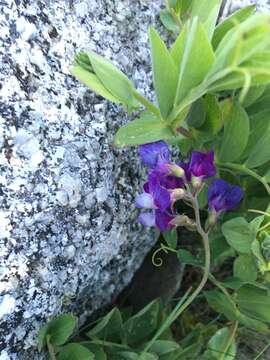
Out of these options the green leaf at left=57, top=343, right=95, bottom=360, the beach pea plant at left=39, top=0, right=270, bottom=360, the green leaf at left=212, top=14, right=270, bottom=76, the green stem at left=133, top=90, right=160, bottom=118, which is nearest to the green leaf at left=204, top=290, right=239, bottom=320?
the beach pea plant at left=39, top=0, right=270, bottom=360

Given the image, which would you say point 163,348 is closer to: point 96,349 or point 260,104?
point 96,349

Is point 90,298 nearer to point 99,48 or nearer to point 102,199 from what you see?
point 102,199

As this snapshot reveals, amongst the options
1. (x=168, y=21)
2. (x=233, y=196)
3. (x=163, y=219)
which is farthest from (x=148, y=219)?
(x=168, y=21)

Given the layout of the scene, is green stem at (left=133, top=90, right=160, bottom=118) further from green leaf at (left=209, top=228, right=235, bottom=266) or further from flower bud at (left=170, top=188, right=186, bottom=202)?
green leaf at (left=209, top=228, right=235, bottom=266)

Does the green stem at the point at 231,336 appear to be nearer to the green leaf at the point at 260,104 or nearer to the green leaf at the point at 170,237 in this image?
the green leaf at the point at 170,237

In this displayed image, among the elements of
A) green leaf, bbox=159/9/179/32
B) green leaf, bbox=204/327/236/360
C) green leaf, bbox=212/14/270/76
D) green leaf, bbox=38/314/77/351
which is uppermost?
green leaf, bbox=159/9/179/32

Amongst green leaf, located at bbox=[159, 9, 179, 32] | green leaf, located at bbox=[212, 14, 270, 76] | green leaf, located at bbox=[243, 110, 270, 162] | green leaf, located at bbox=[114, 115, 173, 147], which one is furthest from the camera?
green leaf, located at bbox=[159, 9, 179, 32]
